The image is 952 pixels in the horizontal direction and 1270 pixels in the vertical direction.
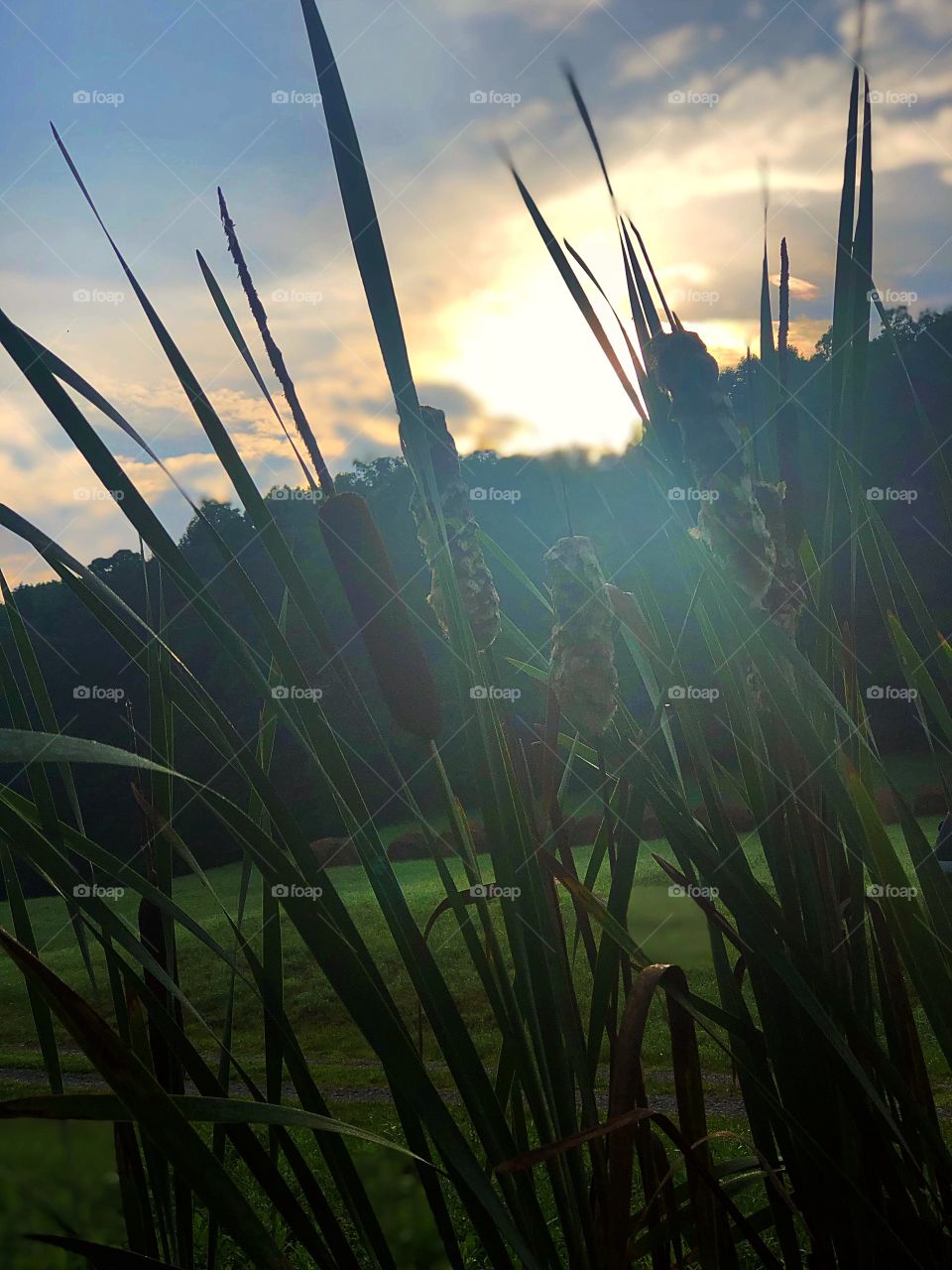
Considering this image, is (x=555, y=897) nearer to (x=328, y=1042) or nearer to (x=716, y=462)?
(x=716, y=462)

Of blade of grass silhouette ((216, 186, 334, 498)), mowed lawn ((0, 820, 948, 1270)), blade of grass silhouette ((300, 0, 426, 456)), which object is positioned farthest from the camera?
mowed lawn ((0, 820, 948, 1270))

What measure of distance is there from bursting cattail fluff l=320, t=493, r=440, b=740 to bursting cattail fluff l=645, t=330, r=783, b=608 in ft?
0.80

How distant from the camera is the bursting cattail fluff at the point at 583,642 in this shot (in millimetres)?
590

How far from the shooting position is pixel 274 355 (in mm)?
564

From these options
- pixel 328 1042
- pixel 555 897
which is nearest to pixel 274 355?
pixel 555 897

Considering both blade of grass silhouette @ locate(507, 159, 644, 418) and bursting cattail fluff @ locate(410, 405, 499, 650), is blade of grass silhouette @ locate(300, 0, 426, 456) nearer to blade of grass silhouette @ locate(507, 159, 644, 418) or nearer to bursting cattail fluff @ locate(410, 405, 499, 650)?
bursting cattail fluff @ locate(410, 405, 499, 650)

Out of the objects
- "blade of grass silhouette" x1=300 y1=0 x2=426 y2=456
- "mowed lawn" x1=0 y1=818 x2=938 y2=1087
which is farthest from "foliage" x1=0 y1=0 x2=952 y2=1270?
"mowed lawn" x1=0 y1=818 x2=938 y2=1087

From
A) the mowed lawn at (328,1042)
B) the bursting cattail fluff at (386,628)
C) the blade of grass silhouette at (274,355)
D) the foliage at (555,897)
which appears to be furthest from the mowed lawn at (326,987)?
the blade of grass silhouette at (274,355)

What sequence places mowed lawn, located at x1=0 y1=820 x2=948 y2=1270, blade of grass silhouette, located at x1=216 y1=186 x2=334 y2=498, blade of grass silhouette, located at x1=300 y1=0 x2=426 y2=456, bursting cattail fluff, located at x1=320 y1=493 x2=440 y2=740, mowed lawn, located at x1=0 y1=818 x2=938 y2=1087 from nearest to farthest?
1. blade of grass silhouette, located at x1=300 y1=0 x2=426 y2=456
2. blade of grass silhouette, located at x1=216 y1=186 x2=334 y2=498
3. bursting cattail fluff, located at x1=320 y1=493 x2=440 y2=740
4. mowed lawn, located at x1=0 y1=820 x2=948 y2=1270
5. mowed lawn, located at x1=0 y1=818 x2=938 y2=1087

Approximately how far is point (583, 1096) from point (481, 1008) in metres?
6.68

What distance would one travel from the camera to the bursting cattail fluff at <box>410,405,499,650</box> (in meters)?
0.60

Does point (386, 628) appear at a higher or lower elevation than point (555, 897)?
higher

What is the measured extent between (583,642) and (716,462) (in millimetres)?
153

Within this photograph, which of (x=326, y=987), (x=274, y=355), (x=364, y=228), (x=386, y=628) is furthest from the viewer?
(x=326, y=987)
